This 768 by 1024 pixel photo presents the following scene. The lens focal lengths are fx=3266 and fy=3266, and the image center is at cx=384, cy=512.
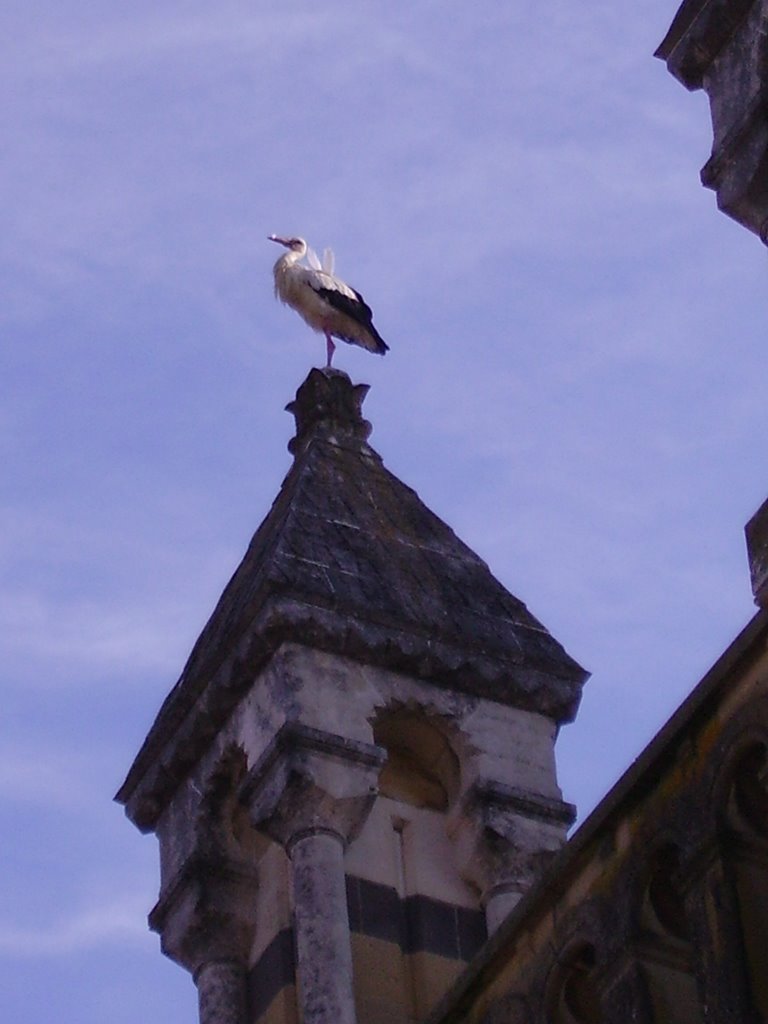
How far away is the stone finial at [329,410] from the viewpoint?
1702cm

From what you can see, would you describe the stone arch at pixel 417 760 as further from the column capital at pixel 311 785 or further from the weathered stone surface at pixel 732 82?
the weathered stone surface at pixel 732 82

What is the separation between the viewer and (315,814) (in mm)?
14102

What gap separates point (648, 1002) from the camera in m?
9.45

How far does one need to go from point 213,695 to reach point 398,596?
38.3 inches

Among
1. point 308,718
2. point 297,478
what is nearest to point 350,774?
point 308,718

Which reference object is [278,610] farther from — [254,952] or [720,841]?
[720,841]

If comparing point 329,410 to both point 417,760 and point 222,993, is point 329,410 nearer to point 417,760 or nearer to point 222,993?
point 417,760

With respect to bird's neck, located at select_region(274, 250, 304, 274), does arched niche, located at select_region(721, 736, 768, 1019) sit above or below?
below

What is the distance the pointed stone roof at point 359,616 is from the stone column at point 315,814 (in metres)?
0.57

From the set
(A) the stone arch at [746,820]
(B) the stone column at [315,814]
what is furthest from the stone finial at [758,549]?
(B) the stone column at [315,814]

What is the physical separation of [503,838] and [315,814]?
92 centimetres

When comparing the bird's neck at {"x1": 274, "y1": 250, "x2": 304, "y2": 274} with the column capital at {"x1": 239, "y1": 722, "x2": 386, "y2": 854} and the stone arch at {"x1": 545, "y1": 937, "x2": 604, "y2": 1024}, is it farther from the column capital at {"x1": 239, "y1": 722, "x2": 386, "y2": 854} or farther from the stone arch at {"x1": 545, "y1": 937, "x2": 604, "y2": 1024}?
the stone arch at {"x1": 545, "y1": 937, "x2": 604, "y2": 1024}


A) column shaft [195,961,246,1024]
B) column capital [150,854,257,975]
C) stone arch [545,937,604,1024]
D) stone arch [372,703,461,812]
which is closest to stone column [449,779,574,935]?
stone arch [372,703,461,812]

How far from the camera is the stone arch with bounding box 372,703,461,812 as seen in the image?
48.5ft
